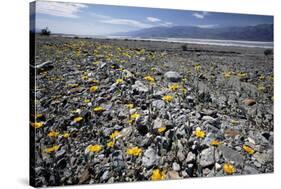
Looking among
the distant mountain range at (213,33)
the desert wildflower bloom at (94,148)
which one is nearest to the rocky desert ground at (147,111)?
the desert wildflower bloom at (94,148)

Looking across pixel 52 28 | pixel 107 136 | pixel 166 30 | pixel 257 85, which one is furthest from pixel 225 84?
pixel 52 28

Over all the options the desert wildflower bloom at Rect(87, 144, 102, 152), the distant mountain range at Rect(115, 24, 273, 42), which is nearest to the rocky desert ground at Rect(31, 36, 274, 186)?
the desert wildflower bloom at Rect(87, 144, 102, 152)

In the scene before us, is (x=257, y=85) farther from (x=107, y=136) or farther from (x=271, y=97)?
(x=107, y=136)

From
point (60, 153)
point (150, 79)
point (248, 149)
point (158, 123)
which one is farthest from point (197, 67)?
point (60, 153)

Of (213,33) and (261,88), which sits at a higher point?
(213,33)

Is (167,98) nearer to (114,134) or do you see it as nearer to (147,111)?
(147,111)

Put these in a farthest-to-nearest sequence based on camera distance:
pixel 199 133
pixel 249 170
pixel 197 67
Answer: pixel 197 67 → pixel 249 170 → pixel 199 133
